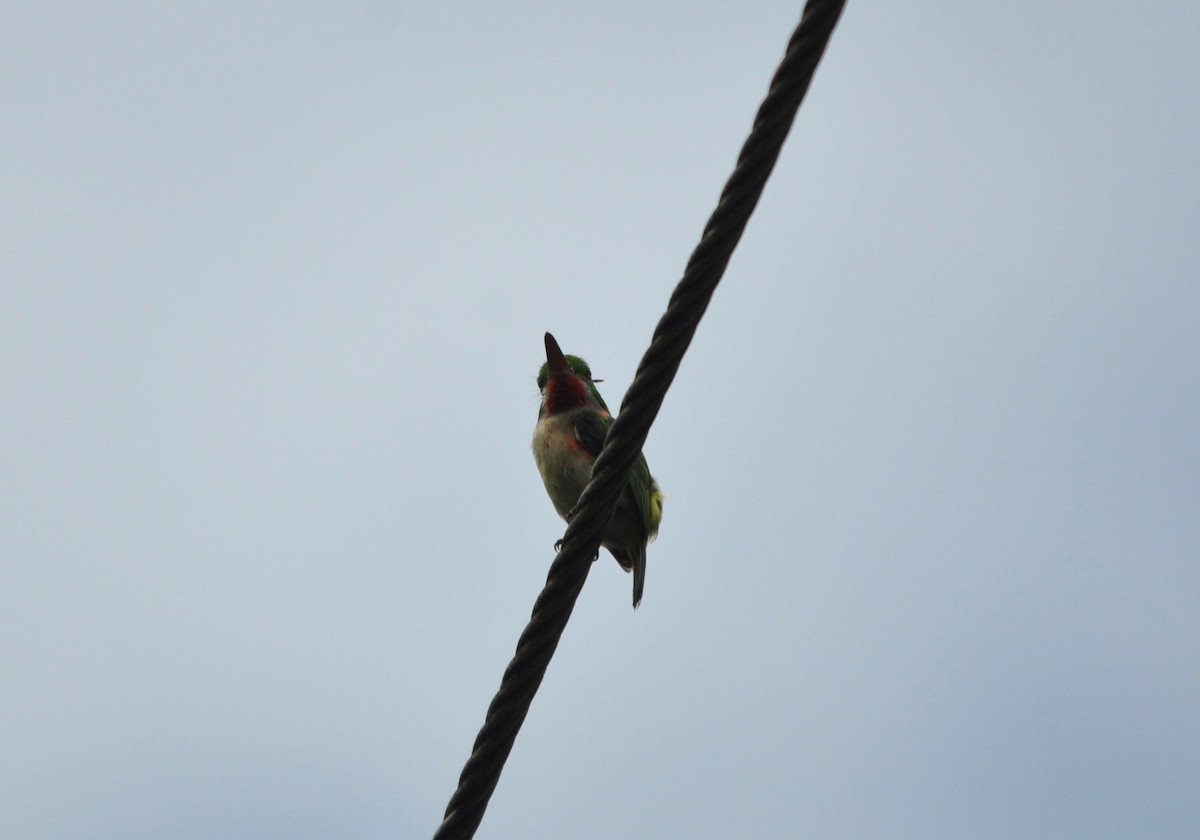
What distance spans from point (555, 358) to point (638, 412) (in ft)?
15.3

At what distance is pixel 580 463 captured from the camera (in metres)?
6.92

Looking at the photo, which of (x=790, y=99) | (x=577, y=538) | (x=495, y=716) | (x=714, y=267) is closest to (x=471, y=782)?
(x=495, y=716)

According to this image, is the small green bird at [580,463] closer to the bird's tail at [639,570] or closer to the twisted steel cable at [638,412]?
the bird's tail at [639,570]

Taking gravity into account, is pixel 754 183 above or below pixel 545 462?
below

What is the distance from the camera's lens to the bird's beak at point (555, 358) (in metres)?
7.30

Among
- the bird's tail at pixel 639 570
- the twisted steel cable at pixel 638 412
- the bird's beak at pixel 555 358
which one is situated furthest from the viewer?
the bird's beak at pixel 555 358

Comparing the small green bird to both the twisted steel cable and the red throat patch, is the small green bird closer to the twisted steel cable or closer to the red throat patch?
the red throat patch

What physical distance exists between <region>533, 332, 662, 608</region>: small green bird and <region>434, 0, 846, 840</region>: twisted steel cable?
340cm

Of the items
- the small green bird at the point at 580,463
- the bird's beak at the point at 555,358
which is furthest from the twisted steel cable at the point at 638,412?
the bird's beak at the point at 555,358

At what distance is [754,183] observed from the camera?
264 centimetres

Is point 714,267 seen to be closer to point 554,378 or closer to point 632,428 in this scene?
point 632,428

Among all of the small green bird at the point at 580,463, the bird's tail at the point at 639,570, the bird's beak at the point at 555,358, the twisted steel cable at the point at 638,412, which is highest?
the bird's beak at the point at 555,358

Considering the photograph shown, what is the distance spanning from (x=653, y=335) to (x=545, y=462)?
4.33 m

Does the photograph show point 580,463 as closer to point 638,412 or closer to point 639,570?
point 639,570
